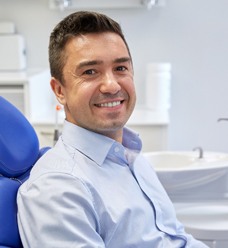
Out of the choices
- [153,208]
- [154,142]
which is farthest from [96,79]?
[154,142]

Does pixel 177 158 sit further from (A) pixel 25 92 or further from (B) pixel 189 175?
(A) pixel 25 92

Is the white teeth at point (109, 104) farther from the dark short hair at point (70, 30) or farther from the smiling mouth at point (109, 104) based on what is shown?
the dark short hair at point (70, 30)

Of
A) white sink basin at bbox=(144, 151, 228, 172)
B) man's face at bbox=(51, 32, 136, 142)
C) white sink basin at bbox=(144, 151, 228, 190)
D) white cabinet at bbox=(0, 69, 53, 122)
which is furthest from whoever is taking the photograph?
white cabinet at bbox=(0, 69, 53, 122)

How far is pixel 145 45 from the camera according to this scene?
2.15 m

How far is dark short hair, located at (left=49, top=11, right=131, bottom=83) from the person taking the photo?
0.85 m

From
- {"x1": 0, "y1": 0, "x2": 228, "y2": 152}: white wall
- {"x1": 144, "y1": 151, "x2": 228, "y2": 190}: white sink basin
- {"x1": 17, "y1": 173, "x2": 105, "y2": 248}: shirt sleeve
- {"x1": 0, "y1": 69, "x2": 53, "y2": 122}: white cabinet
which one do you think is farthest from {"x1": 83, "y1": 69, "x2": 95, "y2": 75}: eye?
{"x1": 0, "y1": 0, "x2": 228, "y2": 152}: white wall

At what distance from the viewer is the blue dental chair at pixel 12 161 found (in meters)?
0.80

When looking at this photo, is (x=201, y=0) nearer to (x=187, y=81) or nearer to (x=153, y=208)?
(x=187, y=81)

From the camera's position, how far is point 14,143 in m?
0.90

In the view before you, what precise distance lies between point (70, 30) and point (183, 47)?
4.57 ft

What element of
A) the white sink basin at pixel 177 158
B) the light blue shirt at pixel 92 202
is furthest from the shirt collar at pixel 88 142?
the white sink basin at pixel 177 158

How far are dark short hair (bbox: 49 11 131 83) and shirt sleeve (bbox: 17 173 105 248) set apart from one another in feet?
0.87

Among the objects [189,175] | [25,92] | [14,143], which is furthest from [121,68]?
[25,92]

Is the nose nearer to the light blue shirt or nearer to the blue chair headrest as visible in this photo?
the light blue shirt
